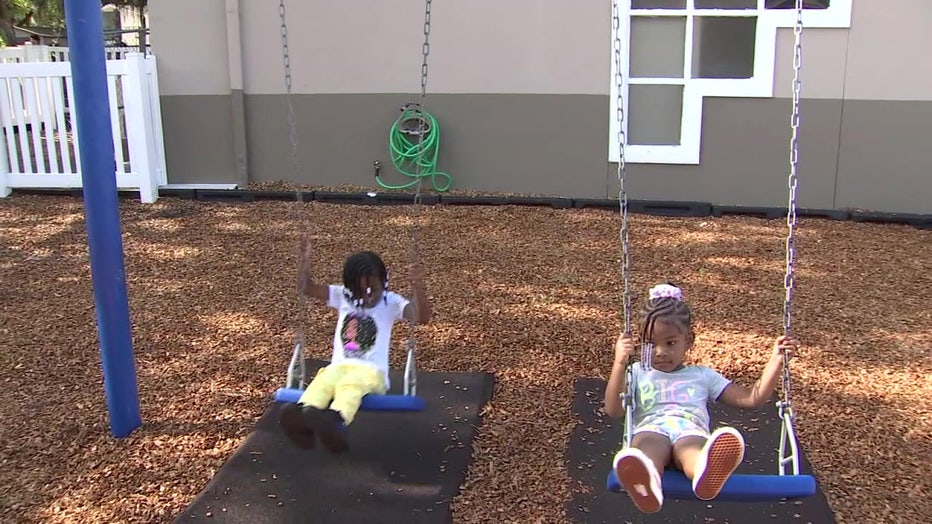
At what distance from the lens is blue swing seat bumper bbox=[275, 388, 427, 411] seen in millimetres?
2742

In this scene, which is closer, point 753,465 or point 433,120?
point 753,465

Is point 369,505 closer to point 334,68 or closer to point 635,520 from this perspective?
point 635,520

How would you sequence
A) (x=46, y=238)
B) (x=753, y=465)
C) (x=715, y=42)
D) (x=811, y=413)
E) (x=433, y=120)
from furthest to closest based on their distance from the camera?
(x=433, y=120)
(x=715, y=42)
(x=46, y=238)
(x=811, y=413)
(x=753, y=465)

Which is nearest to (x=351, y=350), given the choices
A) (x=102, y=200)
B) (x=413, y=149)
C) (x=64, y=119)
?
(x=102, y=200)

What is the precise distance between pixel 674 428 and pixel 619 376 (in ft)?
0.74

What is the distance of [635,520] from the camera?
8.53 ft

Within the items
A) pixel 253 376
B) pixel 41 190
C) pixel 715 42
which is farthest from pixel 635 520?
pixel 41 190

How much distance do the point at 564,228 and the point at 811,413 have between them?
3.43 m

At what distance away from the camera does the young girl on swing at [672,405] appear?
212cm

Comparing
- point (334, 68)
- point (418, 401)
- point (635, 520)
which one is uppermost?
point (334, 68)

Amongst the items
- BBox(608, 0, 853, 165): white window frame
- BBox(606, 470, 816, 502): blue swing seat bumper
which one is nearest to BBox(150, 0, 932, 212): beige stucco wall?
BBox(608, 0, 853, 165): white window frame

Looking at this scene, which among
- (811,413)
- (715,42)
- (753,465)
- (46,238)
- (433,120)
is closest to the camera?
(753,465)

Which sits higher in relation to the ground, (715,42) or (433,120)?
(715,42)

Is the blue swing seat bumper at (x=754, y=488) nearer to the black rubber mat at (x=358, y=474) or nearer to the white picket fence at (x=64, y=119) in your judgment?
the black rubber mat at (x=358, y=474)
